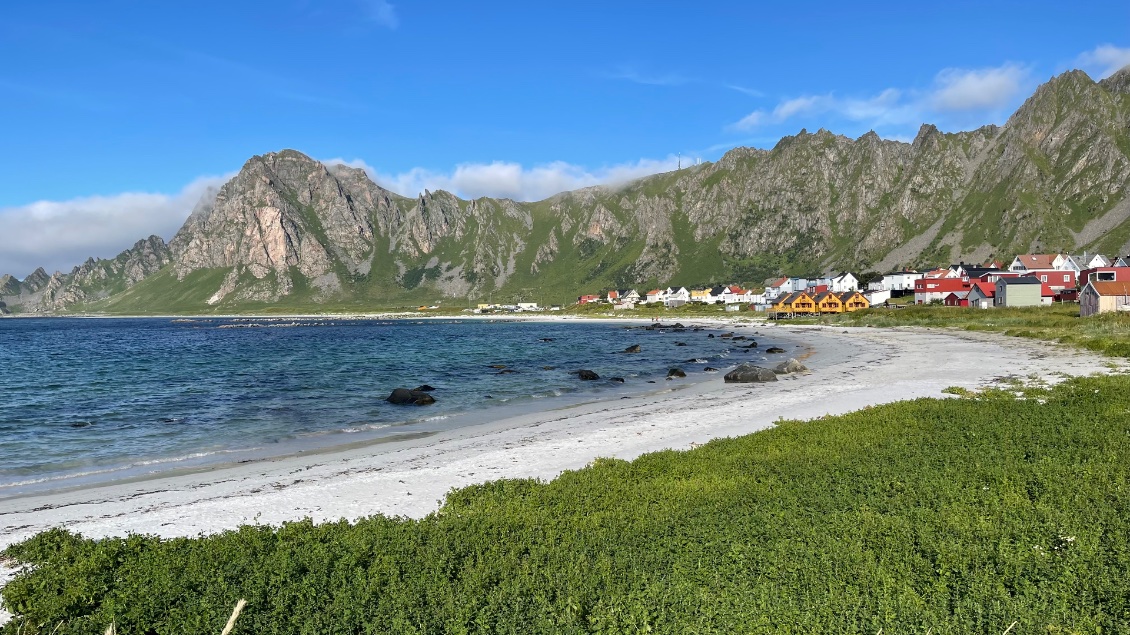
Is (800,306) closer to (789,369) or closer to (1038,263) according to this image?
(1038,263)

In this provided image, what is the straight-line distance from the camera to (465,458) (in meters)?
25.1

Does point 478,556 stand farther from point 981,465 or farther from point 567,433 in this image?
point 567,433

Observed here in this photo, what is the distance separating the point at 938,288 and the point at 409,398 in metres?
180

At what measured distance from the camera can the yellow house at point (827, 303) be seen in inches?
7377

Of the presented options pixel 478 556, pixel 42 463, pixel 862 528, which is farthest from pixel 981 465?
pixel 42 463

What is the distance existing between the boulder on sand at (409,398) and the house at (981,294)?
142m

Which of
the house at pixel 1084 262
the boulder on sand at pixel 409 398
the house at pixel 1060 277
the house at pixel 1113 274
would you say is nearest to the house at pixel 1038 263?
the house at pixel 1084 262

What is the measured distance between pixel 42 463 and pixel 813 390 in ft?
142

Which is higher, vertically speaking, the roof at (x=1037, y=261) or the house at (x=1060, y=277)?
the roof at (x=1037, y=261)

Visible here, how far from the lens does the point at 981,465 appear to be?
16250 millimetres

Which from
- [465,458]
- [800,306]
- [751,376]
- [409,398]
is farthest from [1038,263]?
[465,458]

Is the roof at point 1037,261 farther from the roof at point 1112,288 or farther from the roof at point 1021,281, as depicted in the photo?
the roof at point 1112,288

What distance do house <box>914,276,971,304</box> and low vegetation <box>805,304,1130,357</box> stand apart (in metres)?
39.2

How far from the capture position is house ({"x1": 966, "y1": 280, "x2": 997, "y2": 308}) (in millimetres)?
139500
